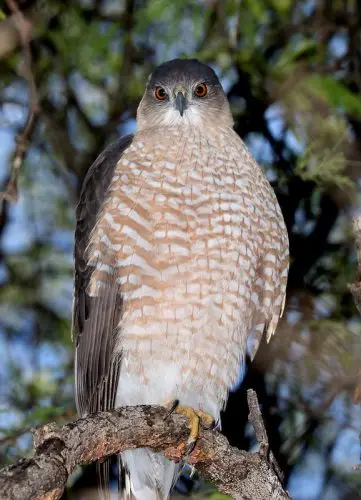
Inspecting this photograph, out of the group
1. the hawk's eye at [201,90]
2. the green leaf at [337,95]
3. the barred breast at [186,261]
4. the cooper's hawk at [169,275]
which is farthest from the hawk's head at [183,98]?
the green leaf at [337,95]

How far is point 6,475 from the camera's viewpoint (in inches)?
109

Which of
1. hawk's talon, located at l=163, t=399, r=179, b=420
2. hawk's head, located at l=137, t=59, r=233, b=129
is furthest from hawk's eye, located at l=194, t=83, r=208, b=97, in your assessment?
hawk's talon, located at l=163, t=399, r=179, b=420

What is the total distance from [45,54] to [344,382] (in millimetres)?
3490

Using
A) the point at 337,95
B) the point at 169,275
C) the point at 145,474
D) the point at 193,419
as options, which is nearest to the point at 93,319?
the point at 169,275

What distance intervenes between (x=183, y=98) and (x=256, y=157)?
1.24 m

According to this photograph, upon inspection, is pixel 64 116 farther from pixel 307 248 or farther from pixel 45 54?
pixel 307 248

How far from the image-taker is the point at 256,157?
21.2 ft

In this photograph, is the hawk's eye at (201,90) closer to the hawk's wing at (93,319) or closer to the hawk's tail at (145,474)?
the hawk's wing at (93,319)

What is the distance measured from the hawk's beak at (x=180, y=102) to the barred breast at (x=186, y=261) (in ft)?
1.40

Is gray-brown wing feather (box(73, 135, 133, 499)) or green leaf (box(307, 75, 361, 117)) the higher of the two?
green leaf (box(307, 75, 361, 117))

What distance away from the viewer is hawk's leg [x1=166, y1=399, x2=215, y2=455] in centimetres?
410

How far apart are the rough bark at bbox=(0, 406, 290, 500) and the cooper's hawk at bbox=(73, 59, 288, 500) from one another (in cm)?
50

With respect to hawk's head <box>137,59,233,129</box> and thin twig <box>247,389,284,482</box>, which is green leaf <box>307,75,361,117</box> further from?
thin twig <box>247,389,284,482</box>

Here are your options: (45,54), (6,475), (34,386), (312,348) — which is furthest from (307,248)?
(6,475)
